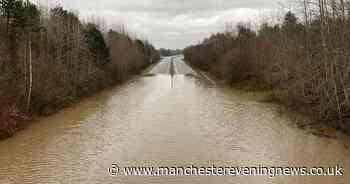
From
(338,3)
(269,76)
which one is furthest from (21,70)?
(269,76)

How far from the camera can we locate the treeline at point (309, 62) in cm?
1834

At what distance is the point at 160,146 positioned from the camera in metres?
15.8

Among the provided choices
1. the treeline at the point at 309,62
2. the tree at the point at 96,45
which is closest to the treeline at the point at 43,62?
the tree at the point at 96,45

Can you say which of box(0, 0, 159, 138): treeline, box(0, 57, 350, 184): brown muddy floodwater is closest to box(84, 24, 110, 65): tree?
box(0, 0, 159, 138): treeline

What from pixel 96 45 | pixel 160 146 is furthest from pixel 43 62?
pixel 96 45

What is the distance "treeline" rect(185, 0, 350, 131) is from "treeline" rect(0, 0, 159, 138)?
50.2 ft

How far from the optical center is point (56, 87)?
89.5 feet

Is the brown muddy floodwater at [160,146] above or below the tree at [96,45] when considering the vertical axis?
below

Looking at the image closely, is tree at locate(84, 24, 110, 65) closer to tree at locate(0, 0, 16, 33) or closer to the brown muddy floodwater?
tree at locate(0, 0, 16, 33)

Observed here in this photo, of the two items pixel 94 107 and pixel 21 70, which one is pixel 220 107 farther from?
pixel 21 70

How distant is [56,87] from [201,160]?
16508 millimetres

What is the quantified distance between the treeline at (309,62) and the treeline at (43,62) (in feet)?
50.2

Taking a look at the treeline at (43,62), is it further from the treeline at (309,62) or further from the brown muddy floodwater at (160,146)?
the treeline at (309,62)

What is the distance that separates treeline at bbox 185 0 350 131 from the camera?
1834 centimetres
